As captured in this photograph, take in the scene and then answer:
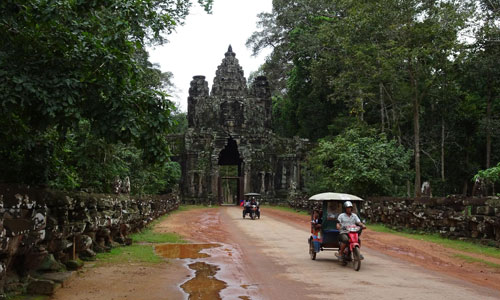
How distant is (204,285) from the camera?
882cm

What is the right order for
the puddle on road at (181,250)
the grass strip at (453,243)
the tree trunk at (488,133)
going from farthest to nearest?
the tree trunk at (488,133), the grass strip at (453,243), the puddle on road at (181,250)

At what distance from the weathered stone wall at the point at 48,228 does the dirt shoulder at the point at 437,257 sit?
7529 mm

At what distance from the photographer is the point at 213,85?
164ft

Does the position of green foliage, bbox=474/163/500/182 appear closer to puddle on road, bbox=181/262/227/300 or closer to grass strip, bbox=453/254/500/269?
grass strip, bbox=453/254/500/269

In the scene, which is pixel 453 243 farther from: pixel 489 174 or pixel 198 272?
pixel 198 272

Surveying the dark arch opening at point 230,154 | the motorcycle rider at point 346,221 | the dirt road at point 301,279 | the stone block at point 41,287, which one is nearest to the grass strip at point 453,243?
the dirt road at point 301,279

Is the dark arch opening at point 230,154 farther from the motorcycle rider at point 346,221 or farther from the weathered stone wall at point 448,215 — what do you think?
the motorcycle rider at point 346,221

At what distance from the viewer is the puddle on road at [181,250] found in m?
13.0

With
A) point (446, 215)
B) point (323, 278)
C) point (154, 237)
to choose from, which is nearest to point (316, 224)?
point (323, 278)

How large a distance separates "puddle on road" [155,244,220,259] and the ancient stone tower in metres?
30.0

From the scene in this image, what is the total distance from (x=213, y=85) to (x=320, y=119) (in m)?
11.1

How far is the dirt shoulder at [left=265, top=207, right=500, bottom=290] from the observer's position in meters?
10.1

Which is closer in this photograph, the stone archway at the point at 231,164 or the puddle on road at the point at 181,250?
the puddle on road at the point at 181,250

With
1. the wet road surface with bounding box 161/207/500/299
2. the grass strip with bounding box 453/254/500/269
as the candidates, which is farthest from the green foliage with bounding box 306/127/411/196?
the grass strip with bounding box 453/254/500/269
